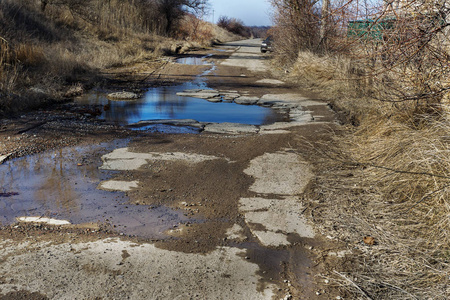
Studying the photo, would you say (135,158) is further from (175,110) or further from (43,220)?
(175,110)

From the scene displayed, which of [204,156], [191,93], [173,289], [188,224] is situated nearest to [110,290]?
[173,289]

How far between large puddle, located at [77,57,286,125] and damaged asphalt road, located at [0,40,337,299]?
6.30 ft

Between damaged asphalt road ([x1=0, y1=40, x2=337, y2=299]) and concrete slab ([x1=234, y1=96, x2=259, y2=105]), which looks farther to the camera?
concrete slab ([x1=234, y1=96, x2=259, y2=105])

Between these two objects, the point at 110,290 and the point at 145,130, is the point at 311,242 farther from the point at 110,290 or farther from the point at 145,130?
the point at 145,130

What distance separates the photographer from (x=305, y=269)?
3.12 m

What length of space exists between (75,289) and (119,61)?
14041 mm

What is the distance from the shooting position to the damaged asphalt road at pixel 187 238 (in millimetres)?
2822

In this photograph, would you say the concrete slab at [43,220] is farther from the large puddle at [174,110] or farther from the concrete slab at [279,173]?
the large puddle at [174,110]

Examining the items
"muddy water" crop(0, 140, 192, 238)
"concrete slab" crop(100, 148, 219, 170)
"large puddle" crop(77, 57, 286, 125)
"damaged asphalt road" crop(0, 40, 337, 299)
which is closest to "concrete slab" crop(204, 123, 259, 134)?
"large puddle" crop(77, 57, 286, 125)

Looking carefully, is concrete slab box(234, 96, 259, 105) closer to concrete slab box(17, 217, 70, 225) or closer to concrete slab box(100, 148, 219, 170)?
concrete slab box(100, 148, 219, 170)

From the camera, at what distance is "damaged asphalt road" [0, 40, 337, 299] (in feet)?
9.26

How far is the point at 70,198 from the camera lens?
4.20 m

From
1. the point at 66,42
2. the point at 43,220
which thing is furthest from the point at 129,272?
the point at 66,42

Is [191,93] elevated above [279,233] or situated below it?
above
